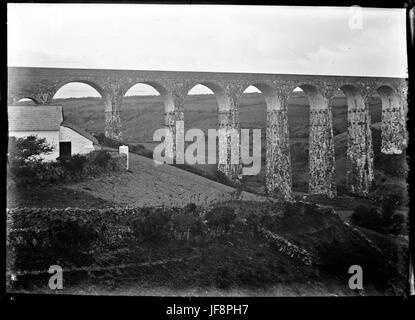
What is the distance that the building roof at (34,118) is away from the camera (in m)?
7.19

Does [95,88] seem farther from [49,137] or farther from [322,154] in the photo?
[322,154]

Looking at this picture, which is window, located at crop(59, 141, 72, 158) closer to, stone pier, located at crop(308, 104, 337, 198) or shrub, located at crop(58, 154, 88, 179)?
shrub, located at crop(58, 154, 88, 179)

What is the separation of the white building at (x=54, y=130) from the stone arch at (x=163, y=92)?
0.87 metres

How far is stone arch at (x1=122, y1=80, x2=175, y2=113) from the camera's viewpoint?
755cm

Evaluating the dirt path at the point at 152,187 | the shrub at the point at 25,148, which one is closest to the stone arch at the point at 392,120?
the dirt path at the point at 152,187

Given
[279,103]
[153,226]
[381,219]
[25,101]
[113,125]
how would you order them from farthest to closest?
[279,103] → [113,125] → [381,219] → [25,101] → [153,226]

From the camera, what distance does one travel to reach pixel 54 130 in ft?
24.3

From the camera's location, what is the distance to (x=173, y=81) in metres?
7.41

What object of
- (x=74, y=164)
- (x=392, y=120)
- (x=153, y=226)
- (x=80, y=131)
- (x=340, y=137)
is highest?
(x=392, y=120)

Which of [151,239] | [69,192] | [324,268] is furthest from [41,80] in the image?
[324,268]

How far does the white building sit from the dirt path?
50 centimetres

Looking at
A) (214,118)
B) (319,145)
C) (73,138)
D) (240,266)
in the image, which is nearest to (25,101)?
(73,138)

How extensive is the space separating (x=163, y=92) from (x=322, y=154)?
258 centimetres
